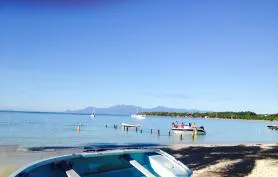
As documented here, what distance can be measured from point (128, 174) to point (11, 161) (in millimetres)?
16886

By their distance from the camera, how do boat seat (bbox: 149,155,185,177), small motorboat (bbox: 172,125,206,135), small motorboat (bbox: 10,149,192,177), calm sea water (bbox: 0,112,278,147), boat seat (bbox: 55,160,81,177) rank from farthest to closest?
1. small motorboat (bbox: 172,125,206,135)
2. calm sea water (bbox: 0,112,278,147)
3. boat seat (bbox: 149,155,185,177)
4. small motorboat (bbox: 10,149,192,177)
5. boat seat (bbox: 55,160,81,177)

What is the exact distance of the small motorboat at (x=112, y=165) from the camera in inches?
320

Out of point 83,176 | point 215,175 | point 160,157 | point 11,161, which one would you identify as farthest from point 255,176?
point 11,161

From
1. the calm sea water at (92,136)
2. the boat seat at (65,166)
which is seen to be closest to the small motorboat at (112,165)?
the boat seat at (65,166)

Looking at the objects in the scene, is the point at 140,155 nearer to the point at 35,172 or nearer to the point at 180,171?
the point at 180,171

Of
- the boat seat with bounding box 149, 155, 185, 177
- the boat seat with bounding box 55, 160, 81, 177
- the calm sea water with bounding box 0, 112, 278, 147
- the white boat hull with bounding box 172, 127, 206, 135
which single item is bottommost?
the calm sea water with bounding box 0, 112, 278, 147

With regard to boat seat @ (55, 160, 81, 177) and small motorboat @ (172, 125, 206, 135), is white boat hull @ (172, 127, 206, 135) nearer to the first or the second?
small motorboat @ (172, 125, 206, 135)

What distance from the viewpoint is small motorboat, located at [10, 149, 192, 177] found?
8.12m

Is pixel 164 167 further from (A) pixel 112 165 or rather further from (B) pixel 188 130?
(B) pixel 188 130

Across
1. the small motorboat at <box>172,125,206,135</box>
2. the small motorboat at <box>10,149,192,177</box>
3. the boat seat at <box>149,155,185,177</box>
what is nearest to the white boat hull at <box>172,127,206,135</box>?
the small motorboat at <box>172,125,206,135</box>

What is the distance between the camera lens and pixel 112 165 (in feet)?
31.7

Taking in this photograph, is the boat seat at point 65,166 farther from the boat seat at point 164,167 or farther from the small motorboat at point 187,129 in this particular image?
the small motorboat at point 187,129

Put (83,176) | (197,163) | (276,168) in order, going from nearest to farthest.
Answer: (83,176) → (276,168) → (197,163)

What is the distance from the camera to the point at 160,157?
10547 mm
